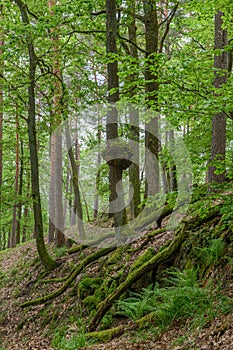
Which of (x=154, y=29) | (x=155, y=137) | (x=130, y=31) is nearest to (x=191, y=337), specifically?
(x=155, y=137)

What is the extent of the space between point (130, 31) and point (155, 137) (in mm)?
4201

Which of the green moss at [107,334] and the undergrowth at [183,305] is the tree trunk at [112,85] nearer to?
the undergrowth at [183,305]

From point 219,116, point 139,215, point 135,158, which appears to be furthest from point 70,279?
point 219,116

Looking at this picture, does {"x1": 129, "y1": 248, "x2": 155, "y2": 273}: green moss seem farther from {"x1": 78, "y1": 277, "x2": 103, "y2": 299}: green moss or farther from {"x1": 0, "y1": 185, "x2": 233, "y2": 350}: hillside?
{"x1": 78, "y1": 277, "x2": 103, "y2": 299}: green moss

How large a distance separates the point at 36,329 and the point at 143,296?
388 centimetres

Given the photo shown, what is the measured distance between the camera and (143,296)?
7.09 metres

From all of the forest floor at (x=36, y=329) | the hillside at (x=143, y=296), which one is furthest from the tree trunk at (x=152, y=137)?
the forest floor at (x=36, y=329)

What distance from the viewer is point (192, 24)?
1283cm

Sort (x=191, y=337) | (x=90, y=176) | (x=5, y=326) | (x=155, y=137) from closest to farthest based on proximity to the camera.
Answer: (x=191, y=337) < (x=5, y=326) < (x=155, y=137) < (x=90, y=176)

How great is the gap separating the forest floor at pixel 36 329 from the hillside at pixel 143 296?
0.06ft

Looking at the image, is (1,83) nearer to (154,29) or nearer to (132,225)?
(154,29)

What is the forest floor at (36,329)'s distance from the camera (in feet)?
16.2

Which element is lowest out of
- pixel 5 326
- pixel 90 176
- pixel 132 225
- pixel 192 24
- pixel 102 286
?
pixel 5 326

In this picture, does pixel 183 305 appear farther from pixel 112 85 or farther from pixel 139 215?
pixel 112 85
